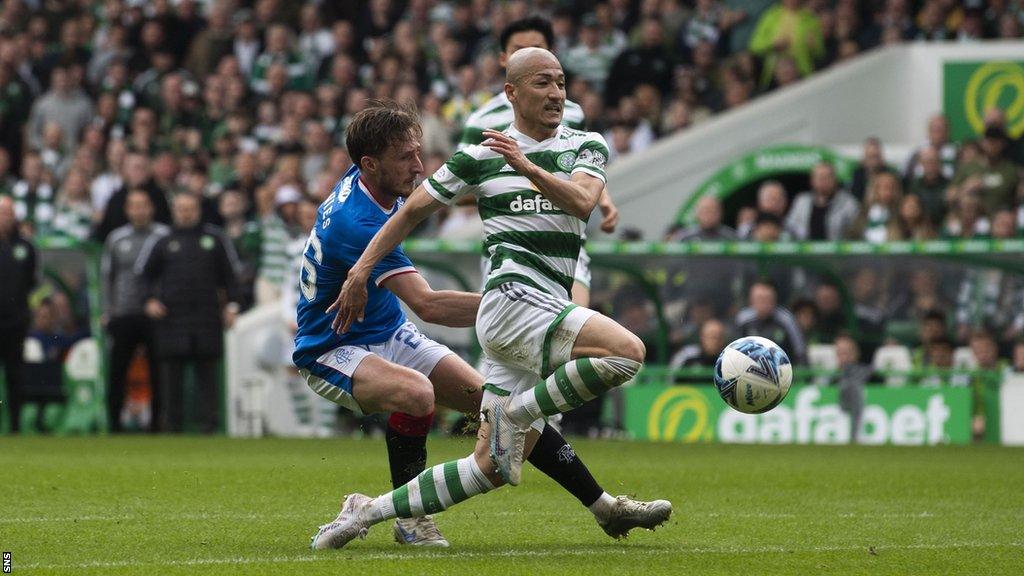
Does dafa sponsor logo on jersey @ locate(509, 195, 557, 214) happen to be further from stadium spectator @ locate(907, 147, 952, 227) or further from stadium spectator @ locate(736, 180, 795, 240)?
stadium spectator @ locate(907, 147, 952, 227)

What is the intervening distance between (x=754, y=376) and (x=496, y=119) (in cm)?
315

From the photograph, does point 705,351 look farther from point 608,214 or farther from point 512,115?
point 608,214

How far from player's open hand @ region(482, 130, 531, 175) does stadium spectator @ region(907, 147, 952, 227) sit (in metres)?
11.0

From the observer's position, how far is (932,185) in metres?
17.2

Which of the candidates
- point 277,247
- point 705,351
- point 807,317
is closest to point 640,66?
point 277,247

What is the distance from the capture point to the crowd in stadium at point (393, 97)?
17.1 meters

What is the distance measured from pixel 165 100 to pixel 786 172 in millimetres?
7842

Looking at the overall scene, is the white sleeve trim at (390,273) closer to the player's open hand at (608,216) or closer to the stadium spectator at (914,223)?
the player's open hand at (608,216)

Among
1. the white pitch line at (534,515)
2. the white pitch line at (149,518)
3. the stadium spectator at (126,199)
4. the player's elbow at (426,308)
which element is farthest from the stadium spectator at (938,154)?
the player's elbow at (426,308)

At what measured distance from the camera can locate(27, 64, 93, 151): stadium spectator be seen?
22.9m

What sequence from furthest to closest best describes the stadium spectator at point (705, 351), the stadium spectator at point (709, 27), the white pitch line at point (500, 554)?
the stadium spectator at point (709, 27), the stadium spectator at point (705, 351), the white pitch line at point (500, 554)

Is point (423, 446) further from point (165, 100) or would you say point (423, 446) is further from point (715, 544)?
point (165, 100)

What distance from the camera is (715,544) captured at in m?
7.41

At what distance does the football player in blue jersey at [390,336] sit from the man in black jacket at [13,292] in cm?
1016
